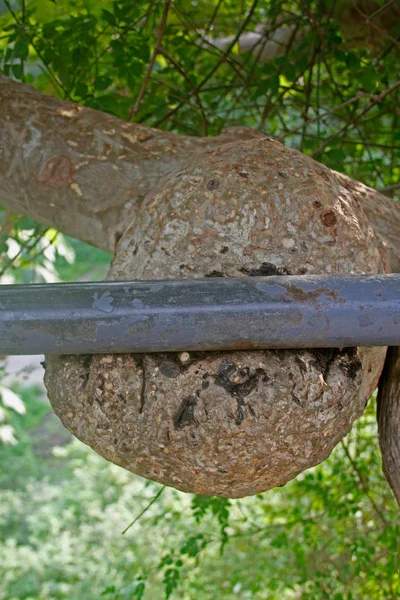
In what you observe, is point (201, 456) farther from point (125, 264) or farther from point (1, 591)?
point (1, 591)

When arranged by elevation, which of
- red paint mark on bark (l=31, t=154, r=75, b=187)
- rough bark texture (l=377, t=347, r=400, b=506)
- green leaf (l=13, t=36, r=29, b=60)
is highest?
green leaf (l=13, t=36, r=29, b=60)

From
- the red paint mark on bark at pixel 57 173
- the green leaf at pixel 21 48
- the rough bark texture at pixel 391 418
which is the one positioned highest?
the green leaf at pixel 21 48

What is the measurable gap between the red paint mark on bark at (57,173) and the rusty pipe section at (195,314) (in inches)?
28.4

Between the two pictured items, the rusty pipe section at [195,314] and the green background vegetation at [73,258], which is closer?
the rusty pipe section at [195,314]

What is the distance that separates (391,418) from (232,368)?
1.62ft

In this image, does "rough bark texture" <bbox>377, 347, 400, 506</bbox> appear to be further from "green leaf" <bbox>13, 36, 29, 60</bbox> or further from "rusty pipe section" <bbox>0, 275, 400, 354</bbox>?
"green leaf" <bbox>13, 36, 29, 60</bbox>

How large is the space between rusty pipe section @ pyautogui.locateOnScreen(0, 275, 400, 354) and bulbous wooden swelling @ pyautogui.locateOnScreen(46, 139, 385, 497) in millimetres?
119

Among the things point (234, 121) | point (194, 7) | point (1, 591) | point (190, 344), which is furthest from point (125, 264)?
point (1, 591)

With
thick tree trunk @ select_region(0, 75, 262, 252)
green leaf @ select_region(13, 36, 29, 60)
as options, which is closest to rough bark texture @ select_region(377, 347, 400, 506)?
thick tree trunk @ select_region(0, 75, 262, 252)

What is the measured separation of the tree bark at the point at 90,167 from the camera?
5.90 feet

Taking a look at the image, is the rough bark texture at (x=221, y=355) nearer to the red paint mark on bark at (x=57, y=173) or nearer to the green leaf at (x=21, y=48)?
the red paint mark on bark at (x=57, y=173)

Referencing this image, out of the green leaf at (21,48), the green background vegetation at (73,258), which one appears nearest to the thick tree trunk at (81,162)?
the green leaf at (21,48)

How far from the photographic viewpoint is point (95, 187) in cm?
181

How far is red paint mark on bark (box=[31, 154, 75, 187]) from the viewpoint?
1.83 metres
